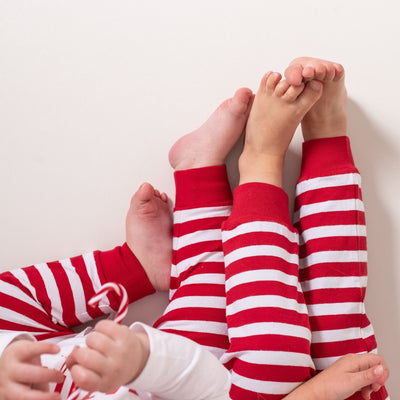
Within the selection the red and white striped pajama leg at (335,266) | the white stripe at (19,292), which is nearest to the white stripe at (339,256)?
the red and white striped pajama leg at (335,266)

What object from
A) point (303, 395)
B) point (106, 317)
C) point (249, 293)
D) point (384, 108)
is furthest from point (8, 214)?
point (384, 108)

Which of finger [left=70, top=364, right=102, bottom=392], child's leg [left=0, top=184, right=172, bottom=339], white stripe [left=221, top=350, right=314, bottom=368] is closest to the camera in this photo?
finger [left=70, top=364, right=102, bottom=392]

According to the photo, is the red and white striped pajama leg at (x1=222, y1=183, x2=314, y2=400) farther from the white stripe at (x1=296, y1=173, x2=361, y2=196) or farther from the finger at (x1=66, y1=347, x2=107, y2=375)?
the finger at (x1=66, y1=347, x2=107, y2=375)

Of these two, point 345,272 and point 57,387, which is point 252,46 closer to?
point 345,272

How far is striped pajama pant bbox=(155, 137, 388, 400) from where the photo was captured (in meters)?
0.70

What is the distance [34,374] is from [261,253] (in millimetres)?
363

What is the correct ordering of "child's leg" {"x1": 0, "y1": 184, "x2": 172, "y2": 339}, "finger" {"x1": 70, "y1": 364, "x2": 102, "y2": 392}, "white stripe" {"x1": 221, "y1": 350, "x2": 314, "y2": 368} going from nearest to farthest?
1. "finger" {"x1": 70, "y1": 364, "x2": 102, "y2": 392}
2. "white stripe" {"x1": 221, "y1": 350, "x2": 314, "y2": 368}
3. "child's leg" {"x1": 0, "y1": 184, "x2": 172, "y2": 339}

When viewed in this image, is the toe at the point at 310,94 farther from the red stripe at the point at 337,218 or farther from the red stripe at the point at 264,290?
the red stripe at the point at 264,290

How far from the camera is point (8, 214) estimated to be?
2.89 feet

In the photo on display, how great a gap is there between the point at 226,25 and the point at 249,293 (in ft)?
1.68

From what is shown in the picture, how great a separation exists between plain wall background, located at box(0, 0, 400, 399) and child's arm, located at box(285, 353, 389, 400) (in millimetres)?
303

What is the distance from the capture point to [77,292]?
2.64ft

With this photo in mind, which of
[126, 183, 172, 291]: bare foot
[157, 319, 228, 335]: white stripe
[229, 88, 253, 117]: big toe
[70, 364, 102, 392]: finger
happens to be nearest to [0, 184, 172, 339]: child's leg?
[126, 183, 172, 291]: bare foot

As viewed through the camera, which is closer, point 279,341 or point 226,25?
point 279,341
